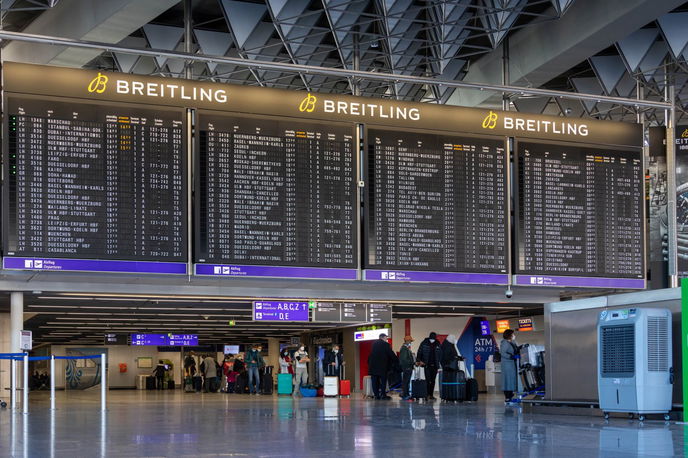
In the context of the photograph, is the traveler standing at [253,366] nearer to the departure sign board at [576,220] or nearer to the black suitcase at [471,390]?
the black suitcase at [471,390]

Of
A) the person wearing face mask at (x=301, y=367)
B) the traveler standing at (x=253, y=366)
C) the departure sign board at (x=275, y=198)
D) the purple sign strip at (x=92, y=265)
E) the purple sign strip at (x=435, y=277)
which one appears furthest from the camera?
the traveler standing at (x=253, y=366)

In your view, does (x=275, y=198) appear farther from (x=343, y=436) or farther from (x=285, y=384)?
(x=285, y=384)

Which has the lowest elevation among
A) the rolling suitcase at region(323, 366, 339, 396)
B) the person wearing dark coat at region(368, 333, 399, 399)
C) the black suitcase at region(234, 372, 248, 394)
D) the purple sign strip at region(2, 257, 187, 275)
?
the black suitcase at region(234, 372, 248, 394)

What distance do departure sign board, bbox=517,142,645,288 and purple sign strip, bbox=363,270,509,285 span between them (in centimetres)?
52

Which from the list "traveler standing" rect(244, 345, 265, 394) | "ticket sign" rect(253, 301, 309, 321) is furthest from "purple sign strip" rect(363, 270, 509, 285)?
"traveler standing" rect(244, 345, 265, 394)

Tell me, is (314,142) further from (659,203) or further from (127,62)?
(659,203)

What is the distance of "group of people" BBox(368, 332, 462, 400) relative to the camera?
2169cm

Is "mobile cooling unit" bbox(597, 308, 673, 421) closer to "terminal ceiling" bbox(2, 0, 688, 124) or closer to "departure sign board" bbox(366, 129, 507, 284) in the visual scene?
"departure sign board" bbox(366, 129, 507, 284)

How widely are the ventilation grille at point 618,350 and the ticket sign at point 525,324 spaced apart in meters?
18.8

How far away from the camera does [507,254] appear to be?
19.9 m

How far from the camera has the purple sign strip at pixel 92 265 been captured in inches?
653

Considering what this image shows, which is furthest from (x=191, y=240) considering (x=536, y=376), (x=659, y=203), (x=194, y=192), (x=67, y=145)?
(x=659, y=203)

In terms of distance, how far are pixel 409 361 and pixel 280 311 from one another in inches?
135

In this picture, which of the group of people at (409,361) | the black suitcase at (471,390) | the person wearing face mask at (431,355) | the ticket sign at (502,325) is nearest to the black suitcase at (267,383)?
the ticket sign at (502,325)
